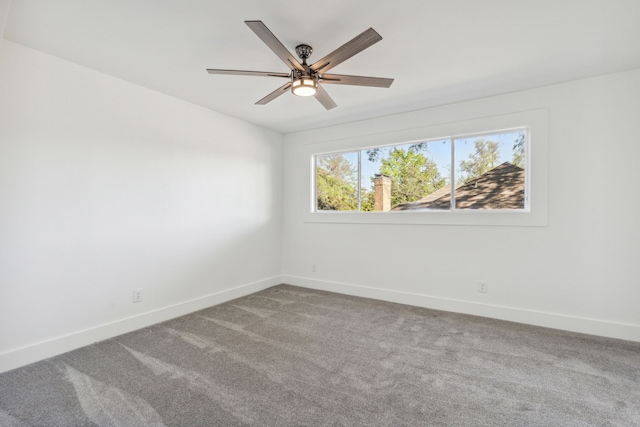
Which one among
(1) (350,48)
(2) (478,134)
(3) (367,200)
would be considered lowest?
(3) (367,200)

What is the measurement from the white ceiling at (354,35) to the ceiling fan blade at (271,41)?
0.26 metres

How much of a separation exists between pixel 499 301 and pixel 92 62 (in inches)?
182

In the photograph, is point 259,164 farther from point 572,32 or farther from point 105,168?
point 572,32

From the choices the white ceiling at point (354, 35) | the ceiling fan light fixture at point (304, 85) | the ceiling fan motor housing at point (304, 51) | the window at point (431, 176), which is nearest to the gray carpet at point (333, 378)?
the window at point (431, 176)

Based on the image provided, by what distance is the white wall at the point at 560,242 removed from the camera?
2717mm

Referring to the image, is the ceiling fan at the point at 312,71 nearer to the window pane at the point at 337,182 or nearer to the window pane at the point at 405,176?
the window pane at the point at 405,176

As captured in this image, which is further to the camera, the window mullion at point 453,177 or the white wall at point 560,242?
the window mullion at point 453,177

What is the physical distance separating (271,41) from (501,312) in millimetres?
3461

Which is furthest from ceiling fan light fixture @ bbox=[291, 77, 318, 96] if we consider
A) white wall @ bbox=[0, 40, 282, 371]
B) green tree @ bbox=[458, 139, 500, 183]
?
green tree @ bbox=[458, 139, 500, 183]

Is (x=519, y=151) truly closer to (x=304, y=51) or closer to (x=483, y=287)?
(x=483, y=287)

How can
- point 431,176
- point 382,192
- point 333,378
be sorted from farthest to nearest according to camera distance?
point 382,192 < point 431,176 < point 333,378

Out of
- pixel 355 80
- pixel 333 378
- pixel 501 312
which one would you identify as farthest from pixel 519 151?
pixel 333 378

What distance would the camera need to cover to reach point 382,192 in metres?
4.11

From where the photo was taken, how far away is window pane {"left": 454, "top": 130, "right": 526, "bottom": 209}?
10.7ft
